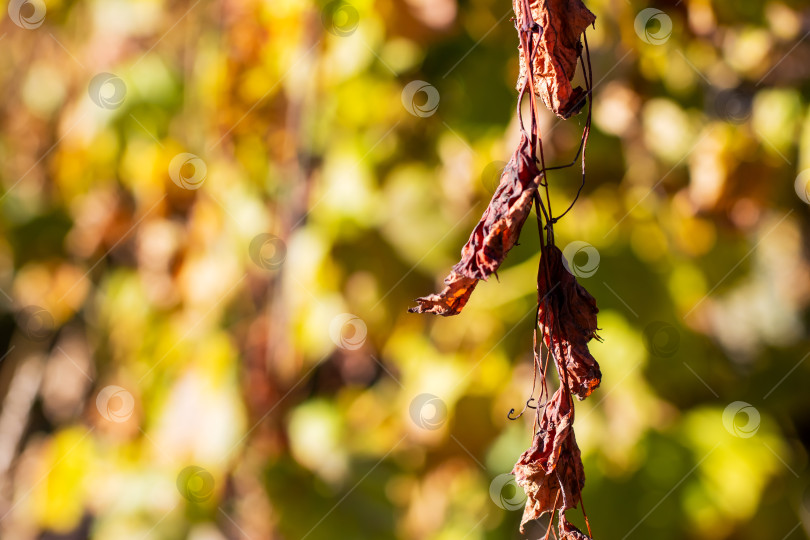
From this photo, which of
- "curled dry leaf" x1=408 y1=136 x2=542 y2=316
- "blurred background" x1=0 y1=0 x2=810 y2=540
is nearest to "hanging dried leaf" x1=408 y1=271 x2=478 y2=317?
"curled dry leaf" x1=408 y1=136 x2=542 y2=316

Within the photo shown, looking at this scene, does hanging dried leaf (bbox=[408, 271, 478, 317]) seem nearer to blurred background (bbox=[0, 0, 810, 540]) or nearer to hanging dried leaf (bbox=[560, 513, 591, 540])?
hanging dried leaf (bbox=[560, 513, 591, 540])

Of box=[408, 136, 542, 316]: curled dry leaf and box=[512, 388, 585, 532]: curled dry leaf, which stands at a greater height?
box=[408, 136, 542, 316]: curled dry leaf

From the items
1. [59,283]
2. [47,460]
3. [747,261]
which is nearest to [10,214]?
[59,283]

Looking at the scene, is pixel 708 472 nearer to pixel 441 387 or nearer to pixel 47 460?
pixel 441 387

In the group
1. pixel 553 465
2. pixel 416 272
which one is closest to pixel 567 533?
pixel 553 465

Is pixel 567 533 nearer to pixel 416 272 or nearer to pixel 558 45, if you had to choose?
pixel 558 45

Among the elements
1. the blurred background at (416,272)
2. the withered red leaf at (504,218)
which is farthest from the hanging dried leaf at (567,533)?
the blurred background at (416,272)
